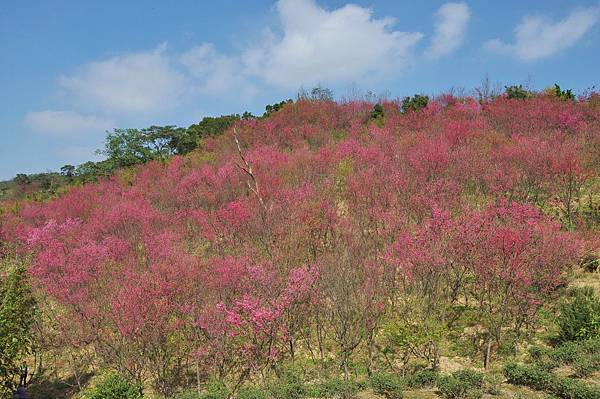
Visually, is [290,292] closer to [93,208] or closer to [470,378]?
[470,378]

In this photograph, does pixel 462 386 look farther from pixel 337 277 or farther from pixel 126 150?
pixel 126 150

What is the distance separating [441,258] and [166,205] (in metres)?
14.6

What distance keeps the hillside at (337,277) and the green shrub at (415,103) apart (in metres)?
10.5

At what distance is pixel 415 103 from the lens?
2962cm

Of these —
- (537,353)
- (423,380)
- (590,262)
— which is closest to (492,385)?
(423,380)

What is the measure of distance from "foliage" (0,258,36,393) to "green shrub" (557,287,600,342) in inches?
474

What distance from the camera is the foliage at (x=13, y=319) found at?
337 inches

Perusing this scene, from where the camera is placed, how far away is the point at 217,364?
33.0 ft

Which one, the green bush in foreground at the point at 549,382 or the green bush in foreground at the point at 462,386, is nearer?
the green bush in foreground at the point at 549,382

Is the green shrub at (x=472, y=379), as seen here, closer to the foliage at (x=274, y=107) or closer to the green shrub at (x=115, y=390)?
the green shrub at (x=115, y=390)

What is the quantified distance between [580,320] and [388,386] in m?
5.06

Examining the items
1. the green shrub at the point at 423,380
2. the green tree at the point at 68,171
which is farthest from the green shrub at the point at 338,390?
the green tree at the point at 68,171

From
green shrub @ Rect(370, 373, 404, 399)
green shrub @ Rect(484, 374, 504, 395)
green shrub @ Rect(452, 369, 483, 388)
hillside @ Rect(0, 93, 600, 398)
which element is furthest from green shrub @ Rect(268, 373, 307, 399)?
green shrub @ Rect(484, 374, 504, 395)

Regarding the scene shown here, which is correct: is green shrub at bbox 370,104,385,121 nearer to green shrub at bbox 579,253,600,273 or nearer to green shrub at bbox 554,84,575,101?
green shrub at bbox 554,84,575,101
